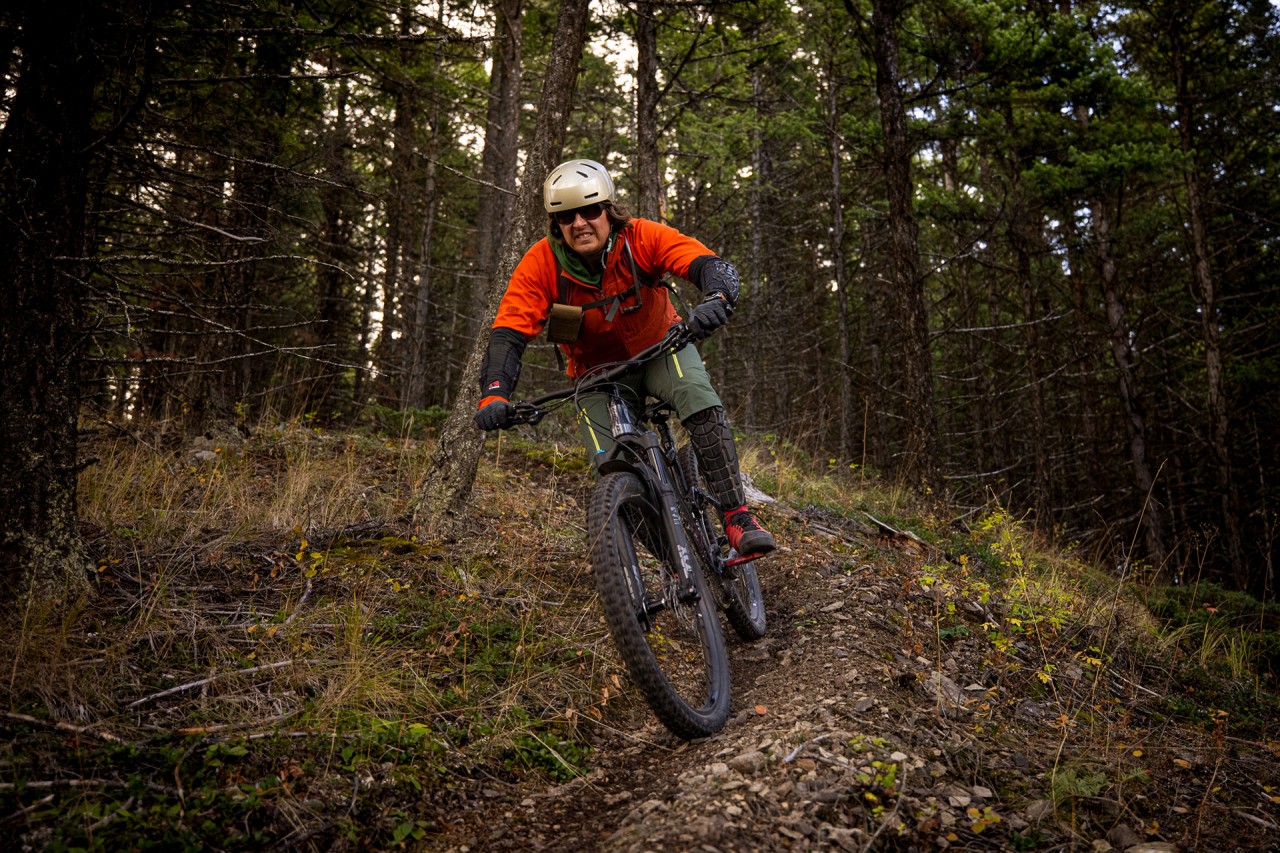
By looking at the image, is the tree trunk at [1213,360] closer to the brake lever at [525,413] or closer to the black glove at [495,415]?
the brake lever at [525,413]

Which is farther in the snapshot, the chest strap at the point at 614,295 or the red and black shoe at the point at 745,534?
the chest strap at the point at 614,295

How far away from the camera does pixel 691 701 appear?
397 centimetres

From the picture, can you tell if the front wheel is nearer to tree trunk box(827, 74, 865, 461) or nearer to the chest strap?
the chest strap

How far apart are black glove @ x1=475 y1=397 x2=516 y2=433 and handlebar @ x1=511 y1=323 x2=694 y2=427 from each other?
0.09 ft

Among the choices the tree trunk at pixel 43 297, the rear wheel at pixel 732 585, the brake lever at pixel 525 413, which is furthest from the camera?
the rear wheel at pixel 732 585

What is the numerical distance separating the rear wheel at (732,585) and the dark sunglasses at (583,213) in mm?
1436

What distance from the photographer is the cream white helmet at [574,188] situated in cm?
385

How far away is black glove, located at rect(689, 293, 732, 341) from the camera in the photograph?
11.4 feet

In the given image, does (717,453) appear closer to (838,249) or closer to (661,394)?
(661,394)

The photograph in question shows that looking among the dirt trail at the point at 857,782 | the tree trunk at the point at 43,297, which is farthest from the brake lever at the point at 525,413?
the tree trunk at the point at 43,297

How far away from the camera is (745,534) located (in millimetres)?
4027

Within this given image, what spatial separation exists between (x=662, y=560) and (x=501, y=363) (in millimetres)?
1325

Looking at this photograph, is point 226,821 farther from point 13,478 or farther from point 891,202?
point 891,202

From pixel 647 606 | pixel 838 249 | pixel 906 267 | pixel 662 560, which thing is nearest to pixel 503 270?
pixel 662 560
